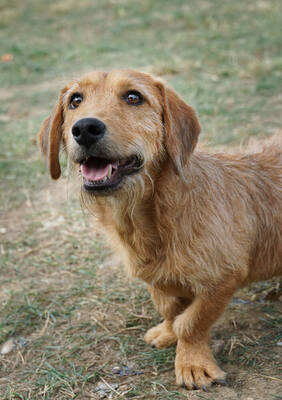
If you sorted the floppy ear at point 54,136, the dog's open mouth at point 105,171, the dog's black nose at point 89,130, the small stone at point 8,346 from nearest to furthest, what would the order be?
the dog's black nose at point 89,130 < the dog's open mouth at point 105,171 < the floppy ear at point 54,136 < the small stone at point 8,346

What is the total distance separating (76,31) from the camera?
15.5 metres

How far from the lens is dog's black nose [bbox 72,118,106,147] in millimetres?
3059

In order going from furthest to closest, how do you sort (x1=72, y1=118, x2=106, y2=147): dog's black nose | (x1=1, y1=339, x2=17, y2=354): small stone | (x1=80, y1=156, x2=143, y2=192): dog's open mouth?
(x1=1, y1=339, x2=17, y2=354): small stone, (x1=80, y1=156, x2=143, y2=192): dog's open mouth, (x1=72, y1=118, x2=106, y2=147): dog's black nose

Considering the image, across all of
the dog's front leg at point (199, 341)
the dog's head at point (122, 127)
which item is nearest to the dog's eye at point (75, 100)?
the dog's head at point (122, 127)

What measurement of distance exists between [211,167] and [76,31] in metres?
13.2

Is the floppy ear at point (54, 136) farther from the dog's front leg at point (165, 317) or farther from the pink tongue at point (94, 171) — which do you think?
the dog's front leg at point (165, 317)

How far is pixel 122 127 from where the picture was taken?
325cm

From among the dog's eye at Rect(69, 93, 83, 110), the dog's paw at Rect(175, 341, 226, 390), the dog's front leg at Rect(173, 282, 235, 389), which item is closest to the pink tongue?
the dog's eye at Rect(69, 93, 83, 110)

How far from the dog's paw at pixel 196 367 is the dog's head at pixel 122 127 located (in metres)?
1.44

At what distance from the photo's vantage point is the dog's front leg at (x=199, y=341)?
11.7 feet

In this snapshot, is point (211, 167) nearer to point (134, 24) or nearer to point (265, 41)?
point (265, 41)

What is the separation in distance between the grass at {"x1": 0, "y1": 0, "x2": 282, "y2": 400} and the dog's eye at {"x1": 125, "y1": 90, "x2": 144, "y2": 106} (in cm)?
98

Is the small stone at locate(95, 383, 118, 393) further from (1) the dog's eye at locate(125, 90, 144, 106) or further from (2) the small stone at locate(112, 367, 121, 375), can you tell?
(1) the dog's eye at locate(125, 90, 144, 106)

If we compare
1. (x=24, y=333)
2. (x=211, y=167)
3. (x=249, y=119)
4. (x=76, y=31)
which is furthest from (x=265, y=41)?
(x=24, y=333)
